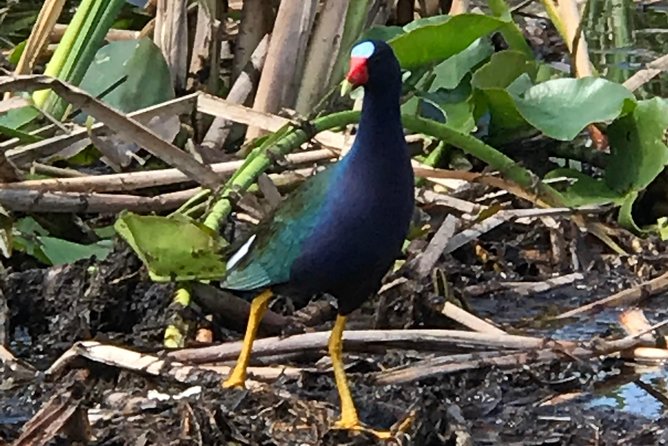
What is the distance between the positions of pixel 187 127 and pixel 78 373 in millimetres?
1193

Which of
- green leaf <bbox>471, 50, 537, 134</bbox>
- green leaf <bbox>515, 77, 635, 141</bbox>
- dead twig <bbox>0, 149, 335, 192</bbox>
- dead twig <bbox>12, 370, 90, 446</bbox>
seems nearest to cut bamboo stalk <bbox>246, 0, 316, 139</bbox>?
dead twig <bbox>0, 149, 335, 192</bbox>

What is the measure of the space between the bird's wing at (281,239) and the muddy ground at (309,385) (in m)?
0.18

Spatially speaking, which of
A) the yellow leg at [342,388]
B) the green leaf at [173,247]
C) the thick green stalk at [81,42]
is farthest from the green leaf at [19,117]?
the yellow leg at [342,388]

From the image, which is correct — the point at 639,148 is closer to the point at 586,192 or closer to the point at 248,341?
the point at 586,192

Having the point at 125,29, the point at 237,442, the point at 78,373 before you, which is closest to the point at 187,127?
the point at 125,29

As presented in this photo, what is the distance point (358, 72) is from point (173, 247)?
24.2 inches

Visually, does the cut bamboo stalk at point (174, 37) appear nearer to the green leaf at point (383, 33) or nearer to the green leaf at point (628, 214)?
the green leaf at point (383, 33)

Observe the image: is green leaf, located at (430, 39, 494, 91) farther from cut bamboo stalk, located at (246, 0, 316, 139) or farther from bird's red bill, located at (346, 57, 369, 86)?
bird's red bill, located at (346, 57, 369, 86)

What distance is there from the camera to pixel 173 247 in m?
2.68

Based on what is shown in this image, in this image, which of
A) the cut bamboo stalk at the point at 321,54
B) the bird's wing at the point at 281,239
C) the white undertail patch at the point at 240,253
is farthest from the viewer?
the cut bamboo stalk at the point at 321,54

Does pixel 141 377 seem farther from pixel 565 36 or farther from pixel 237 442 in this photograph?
pixel 565 36

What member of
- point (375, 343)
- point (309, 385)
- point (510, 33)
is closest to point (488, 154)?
point (510, 33)

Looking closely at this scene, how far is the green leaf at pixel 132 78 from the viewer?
3.51m

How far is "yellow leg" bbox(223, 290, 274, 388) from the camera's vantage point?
7.83 feet
